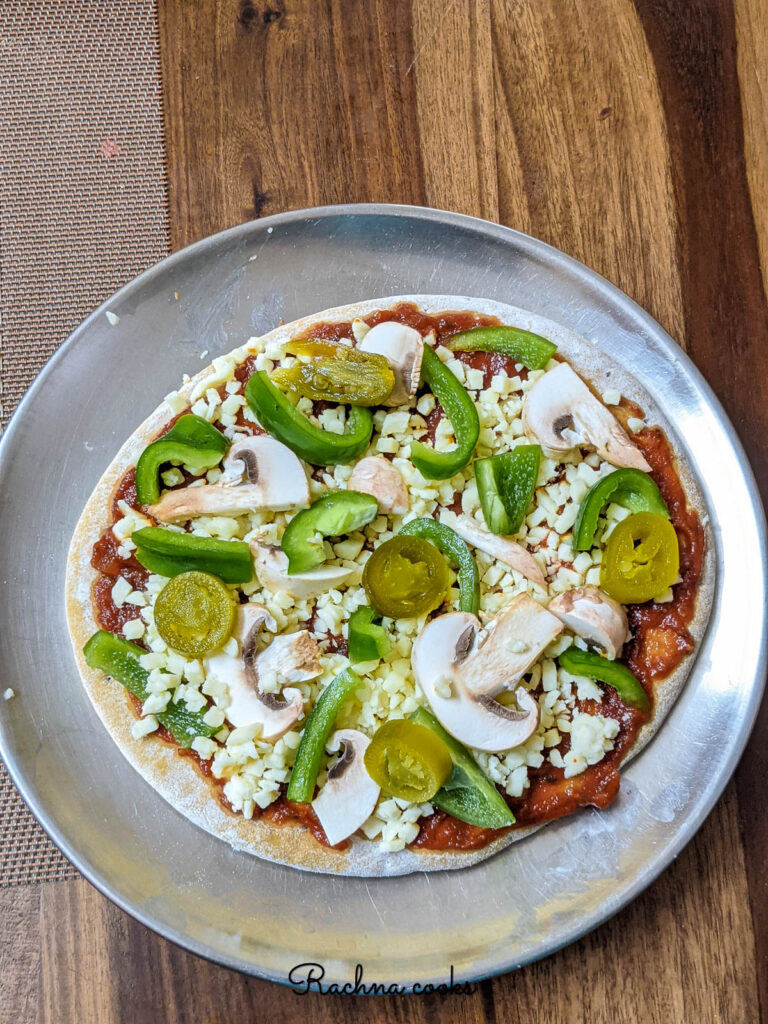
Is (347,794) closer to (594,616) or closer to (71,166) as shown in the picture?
(594,616)

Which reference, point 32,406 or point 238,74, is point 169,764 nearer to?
point 32,406

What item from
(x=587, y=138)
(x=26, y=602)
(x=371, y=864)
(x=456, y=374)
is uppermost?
(x=587, y=138)

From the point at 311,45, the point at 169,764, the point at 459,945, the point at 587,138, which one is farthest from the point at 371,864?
the point at 311,45

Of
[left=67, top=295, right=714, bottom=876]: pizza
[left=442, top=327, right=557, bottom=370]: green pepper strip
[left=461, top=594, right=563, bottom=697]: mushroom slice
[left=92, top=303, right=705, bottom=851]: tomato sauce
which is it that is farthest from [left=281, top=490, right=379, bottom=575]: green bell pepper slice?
[left=442, top=327, right=557, bottom=370]: green pepper strip

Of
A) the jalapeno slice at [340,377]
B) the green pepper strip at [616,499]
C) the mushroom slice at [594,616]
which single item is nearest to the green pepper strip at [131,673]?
the jalapeno slice at [340,377]

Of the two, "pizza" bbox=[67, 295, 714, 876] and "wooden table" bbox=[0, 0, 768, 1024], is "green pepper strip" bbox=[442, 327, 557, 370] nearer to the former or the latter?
"pizza" bbox=[67, 295, 714, 876]

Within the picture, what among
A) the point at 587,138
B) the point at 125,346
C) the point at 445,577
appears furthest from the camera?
the point at 587,138

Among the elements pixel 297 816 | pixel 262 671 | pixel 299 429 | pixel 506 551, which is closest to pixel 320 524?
pixel 299 429
